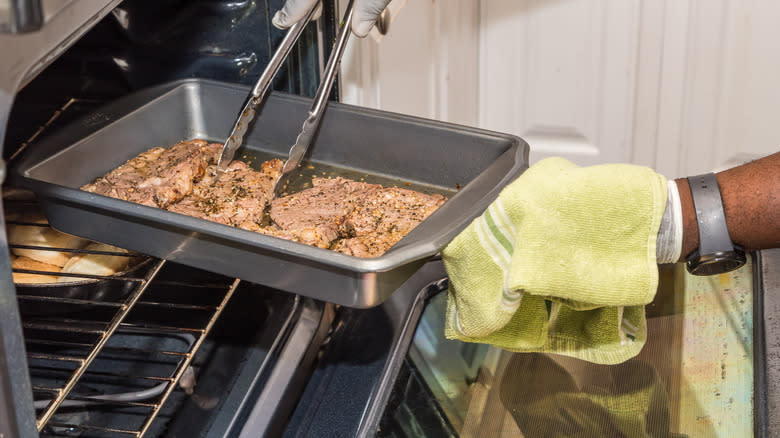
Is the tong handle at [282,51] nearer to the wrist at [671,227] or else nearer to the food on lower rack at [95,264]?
the food on lower rack at [95,264]

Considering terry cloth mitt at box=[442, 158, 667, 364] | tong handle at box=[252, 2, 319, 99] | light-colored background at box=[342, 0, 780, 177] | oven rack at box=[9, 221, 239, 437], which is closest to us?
terry cloth mitt at box=[442, 158, 667, 364]

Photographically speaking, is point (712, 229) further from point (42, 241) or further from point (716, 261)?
point (42, 241)

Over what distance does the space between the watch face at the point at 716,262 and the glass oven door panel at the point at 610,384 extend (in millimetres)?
142

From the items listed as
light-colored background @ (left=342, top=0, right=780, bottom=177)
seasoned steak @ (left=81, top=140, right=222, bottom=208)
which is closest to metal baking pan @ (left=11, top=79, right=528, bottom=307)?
seasoned steak @ (left=81, top=140, right=222, bottom=208)

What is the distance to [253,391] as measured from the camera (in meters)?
1.01

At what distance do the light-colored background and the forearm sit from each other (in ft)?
2.84

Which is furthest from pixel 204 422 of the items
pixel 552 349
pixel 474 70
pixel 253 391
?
pixel 474 70

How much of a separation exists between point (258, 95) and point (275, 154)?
13 cm

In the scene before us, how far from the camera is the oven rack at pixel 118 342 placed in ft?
3.10

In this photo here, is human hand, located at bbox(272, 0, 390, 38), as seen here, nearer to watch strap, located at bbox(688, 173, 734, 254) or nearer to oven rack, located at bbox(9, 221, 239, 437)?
oven rack, located at bbox(9, 221, 239, 437)

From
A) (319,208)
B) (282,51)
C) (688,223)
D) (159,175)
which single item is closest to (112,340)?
(159,175)

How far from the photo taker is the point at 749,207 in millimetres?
783

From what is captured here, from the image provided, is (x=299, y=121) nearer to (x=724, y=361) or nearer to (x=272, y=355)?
(x=272, y=355)

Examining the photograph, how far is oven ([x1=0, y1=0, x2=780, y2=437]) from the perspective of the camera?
0.85 meters
